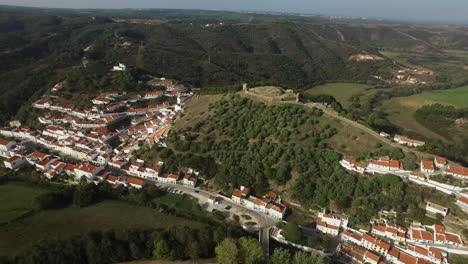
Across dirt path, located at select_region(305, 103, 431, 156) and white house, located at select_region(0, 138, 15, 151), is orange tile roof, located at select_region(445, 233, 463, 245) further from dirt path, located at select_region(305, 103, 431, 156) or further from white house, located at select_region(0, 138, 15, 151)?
white house, located at select_region(0, 138, 15, 151)

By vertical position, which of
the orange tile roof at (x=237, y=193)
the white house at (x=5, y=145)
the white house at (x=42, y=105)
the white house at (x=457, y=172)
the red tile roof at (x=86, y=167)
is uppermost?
the white house at (x=457, y=172)

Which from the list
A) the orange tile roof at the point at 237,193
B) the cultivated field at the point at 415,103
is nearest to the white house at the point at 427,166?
the orange tile roof at the point at 237,193

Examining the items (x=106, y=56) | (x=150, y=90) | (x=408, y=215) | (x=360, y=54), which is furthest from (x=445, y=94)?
(x=106, y=56)

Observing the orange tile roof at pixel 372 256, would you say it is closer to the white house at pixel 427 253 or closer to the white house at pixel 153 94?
the white house at pixel 427 253

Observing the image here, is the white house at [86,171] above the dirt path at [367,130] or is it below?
below

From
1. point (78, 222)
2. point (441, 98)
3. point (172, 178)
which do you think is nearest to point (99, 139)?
point (172, 178)

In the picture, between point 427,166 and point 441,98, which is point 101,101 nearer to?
point 427,166

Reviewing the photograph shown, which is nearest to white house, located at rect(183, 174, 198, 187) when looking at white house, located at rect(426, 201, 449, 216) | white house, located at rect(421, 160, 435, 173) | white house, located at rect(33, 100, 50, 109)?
white house, located at rect(426, 201, 449, 216)
